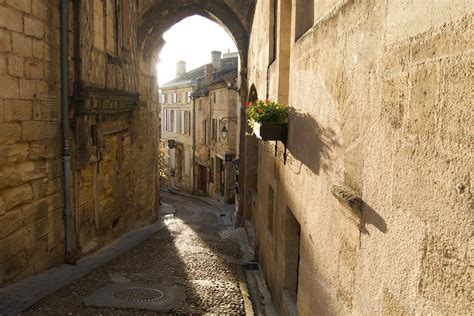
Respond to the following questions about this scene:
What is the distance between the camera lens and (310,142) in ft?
12.9

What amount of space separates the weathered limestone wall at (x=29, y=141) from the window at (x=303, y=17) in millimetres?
3466

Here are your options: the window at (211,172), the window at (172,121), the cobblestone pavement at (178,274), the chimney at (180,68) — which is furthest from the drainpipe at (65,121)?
the chimney at (180,68)

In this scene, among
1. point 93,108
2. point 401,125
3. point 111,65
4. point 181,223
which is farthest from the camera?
point 181,223

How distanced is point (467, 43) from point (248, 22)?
11.8 meters

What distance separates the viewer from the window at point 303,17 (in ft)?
16.0

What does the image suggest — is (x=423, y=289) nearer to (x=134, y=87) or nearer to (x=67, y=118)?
(x=67, y=118)

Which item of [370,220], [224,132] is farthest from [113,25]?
[224,132]

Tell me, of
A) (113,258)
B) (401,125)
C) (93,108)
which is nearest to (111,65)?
(93,108)

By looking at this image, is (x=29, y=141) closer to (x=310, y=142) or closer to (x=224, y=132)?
(x=310, y=142)

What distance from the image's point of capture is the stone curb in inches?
201

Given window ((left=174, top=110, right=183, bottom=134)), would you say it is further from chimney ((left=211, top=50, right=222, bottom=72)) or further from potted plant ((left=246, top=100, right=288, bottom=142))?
potted plant ((left=246, top=100, right=288, bottom=142))

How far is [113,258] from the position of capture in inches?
315

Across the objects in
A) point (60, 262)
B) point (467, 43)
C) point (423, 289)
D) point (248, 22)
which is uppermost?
point (248, 22)

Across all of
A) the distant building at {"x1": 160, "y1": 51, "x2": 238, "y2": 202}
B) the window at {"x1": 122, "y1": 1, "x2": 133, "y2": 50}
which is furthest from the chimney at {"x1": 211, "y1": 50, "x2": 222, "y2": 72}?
the window at {"x1": 122, "y1": 1, "x2": 133, "y2": 50}
